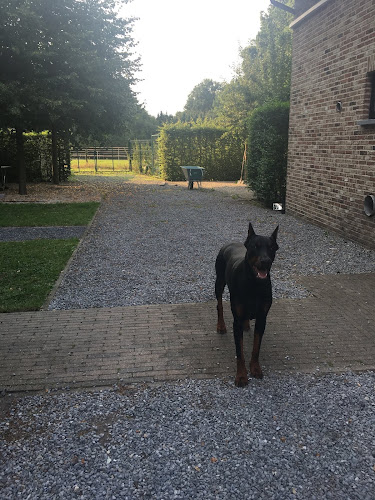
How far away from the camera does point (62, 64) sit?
47.9ft

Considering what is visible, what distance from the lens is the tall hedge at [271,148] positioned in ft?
41.9

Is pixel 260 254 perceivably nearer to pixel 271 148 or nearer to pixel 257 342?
pixel 257 342

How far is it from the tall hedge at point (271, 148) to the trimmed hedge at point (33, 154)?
37.4 feet

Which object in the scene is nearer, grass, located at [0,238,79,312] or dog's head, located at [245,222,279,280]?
dog's head, located at [245,222,279,280]

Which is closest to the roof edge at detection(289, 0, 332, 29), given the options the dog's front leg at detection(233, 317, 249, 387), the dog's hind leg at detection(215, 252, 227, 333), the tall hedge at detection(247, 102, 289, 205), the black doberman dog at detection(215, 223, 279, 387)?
the tall hedge at detection(247, 102, 289, 205)

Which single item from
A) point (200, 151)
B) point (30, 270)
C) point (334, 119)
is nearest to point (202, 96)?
point (200, 151)

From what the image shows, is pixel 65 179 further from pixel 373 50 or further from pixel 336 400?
pixel 336 400

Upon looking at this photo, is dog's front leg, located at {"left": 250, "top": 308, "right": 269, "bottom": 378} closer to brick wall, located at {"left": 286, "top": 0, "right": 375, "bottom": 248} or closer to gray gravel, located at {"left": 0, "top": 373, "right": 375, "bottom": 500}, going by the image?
gray gravel, located at {"left": 0, "top": 373, "right": 375, "bottom": 500}

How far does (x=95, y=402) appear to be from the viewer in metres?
3.24

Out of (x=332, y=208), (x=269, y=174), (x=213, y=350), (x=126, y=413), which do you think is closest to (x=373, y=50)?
(x=332, y=208)

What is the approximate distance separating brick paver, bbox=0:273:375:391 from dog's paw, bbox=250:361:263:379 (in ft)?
0.54

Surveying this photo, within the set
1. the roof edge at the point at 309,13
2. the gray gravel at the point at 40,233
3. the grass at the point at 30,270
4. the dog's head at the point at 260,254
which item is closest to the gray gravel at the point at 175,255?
the grass at the point at 30,270

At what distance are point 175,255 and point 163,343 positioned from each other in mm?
3671

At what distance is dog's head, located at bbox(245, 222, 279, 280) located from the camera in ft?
10.5
